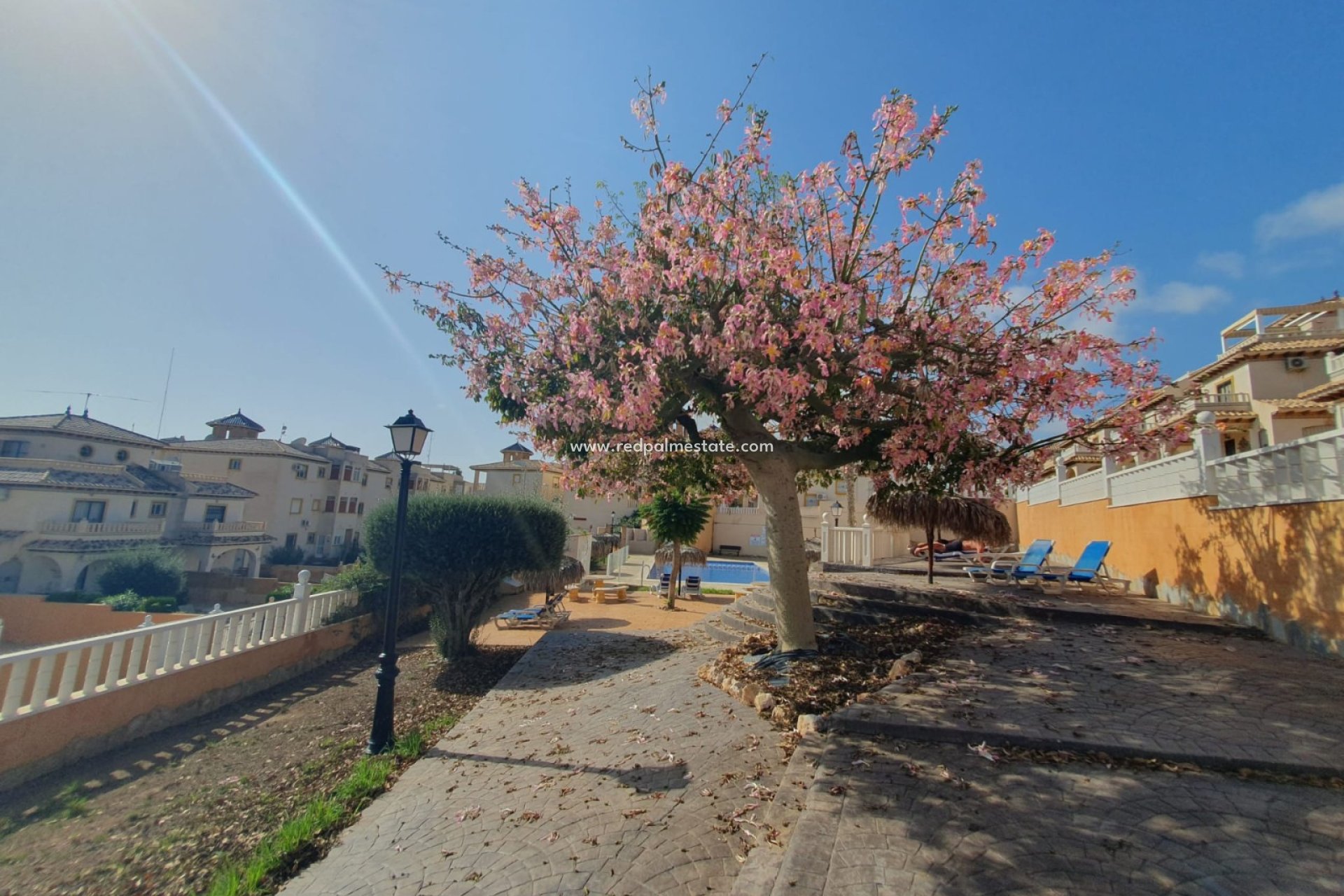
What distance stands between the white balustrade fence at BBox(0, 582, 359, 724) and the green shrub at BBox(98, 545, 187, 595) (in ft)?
64.1

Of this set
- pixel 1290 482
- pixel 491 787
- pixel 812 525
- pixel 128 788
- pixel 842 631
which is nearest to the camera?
pixel 491 787

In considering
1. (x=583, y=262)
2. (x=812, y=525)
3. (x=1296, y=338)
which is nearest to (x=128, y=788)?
Answer: (x=583, y=262)

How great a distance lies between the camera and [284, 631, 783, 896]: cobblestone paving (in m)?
3.51

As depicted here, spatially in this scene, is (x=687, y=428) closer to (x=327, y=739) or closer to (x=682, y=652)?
(x=682, y=652)

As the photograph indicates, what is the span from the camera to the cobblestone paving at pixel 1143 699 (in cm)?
412

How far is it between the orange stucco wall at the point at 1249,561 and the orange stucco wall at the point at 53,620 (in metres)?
25.3

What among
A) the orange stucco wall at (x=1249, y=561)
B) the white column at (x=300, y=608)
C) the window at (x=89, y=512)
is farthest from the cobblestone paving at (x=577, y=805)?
the window at (x=89, y=512)

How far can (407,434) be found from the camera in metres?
7.08

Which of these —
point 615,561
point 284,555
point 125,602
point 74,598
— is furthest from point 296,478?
point 615,561

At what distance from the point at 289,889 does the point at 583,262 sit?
21.3ft

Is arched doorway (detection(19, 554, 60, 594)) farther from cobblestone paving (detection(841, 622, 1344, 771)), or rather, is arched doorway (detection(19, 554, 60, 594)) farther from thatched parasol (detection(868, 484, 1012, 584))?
cobblestone paving (detection(841, 622, 1344, 771))

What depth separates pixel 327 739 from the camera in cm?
718

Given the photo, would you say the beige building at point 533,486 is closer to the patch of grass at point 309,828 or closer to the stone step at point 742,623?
the stone step at point 742,623

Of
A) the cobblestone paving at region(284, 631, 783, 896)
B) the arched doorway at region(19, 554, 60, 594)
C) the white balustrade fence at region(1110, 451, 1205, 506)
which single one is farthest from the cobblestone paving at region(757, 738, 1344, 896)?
the arched doorway at region(19, 554, 60, 594)
